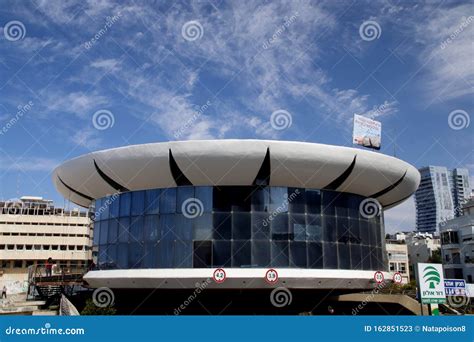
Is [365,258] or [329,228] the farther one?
[365,258]

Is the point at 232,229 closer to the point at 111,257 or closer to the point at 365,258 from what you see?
the point at 111,257

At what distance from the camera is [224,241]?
23.0 m

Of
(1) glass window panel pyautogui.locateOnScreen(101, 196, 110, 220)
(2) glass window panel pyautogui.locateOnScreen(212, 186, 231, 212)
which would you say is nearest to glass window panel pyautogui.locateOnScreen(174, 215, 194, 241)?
(2) glass window panel pyautogui.locateOnScreen(212, 186, 231, 212)

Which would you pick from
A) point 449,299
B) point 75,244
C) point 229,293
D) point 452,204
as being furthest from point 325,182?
point 452,204

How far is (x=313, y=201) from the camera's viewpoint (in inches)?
965

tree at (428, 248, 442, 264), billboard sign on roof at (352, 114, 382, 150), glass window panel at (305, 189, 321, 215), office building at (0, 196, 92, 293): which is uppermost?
office building at (0, 196, 92, 293)

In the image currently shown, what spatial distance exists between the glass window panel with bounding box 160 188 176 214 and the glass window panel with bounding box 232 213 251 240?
10.5 ft

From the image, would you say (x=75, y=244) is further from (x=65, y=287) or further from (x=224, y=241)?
(x=224, y=241)
